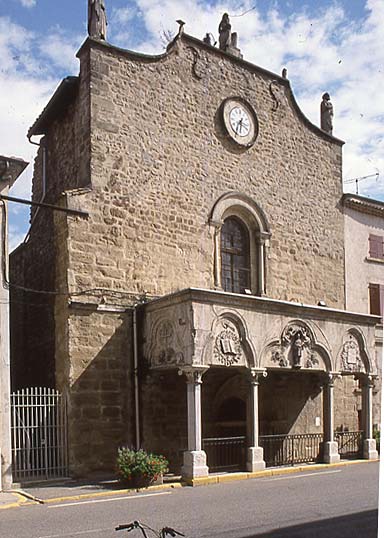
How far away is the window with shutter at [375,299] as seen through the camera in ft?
72.8

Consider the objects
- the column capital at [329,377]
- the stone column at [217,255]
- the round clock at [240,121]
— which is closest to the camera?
the column capital at [329,377]

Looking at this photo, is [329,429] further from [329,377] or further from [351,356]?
[351,356]

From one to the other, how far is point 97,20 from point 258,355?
9077 mm

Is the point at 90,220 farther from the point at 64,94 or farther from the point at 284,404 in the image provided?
the point at 284,404

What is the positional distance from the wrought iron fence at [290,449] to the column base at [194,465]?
12.8 ft

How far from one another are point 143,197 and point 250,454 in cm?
671

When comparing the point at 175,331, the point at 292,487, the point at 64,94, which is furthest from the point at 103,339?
the point at 64,94

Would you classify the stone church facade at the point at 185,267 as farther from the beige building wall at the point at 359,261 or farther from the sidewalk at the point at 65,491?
the sidewalk at the point at 65,491

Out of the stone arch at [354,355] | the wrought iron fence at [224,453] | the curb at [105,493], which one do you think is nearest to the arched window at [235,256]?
the stone arch at [354,355]

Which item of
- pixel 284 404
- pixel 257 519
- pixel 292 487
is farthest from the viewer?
pixel 284 404

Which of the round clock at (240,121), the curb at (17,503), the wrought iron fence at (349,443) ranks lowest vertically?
the wrought iron fence at (349,443)

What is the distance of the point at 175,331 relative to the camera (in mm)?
14125

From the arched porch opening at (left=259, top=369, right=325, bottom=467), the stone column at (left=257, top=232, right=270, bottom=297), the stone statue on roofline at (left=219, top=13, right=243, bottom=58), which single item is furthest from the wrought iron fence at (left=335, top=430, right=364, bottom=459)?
the stone statue on roofline at (left=219, top=13, right=243, bottom=58)

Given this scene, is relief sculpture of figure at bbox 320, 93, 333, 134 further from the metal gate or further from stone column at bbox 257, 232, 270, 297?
the metal gate
